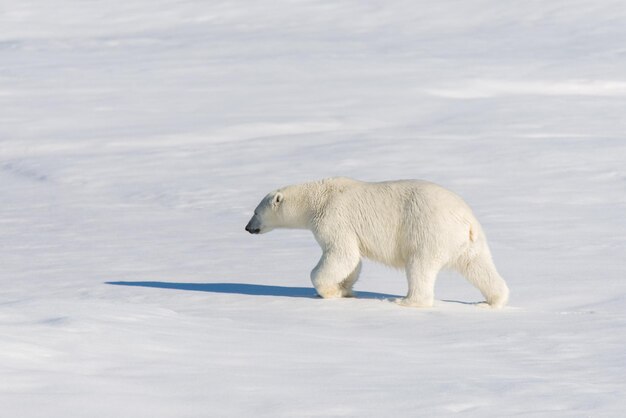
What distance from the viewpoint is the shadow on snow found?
289 inches

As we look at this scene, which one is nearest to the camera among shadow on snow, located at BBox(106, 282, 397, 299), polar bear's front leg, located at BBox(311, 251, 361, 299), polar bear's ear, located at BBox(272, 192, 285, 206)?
polar bear's front leg, located at BBox(311, 251, 361, 299)

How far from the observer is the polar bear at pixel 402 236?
6773 millimetres

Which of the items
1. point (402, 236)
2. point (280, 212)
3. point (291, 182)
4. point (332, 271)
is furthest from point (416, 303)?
point (291, 182)

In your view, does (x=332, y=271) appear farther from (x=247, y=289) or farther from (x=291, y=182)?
(x=291, y=182)

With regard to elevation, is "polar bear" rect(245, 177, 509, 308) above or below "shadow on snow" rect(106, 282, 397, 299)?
above

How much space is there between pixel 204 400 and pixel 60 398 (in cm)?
44

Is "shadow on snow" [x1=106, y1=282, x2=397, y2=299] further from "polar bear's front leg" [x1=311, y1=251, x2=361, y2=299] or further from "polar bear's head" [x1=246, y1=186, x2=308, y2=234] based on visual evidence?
"polar bear's head" [x1=246, y1=186, x2=308, y2=234]

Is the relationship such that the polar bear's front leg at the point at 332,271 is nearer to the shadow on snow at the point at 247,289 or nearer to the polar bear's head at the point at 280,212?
the shadow on snow at the point at 247,289

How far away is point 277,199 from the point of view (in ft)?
24.9

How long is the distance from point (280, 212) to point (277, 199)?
0.08m

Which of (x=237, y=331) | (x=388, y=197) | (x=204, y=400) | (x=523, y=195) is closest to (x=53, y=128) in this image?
(x=523, y=195)

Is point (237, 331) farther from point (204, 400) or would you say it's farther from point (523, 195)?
point (523, 195)

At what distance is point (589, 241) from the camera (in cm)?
923

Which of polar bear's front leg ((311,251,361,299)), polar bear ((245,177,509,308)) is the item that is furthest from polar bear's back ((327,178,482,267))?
polar bear's front leg ((311,251,361,299))
